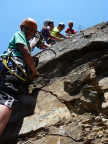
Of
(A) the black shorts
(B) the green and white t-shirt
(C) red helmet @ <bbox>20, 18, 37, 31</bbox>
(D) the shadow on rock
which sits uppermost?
(C) red helmet @ <bbox>20, 18, 37, 31</bbox>

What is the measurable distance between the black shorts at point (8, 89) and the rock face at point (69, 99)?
755 mm

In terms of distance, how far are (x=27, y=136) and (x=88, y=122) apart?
3.96ft

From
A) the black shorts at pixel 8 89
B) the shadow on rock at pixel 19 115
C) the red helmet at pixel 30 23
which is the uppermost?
the red helmet at pixel 30 23

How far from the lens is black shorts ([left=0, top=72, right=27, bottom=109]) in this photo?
3.76 metres

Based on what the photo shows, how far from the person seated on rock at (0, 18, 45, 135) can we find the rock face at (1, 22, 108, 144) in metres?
0.55

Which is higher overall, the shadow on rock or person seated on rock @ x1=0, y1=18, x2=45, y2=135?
person seated on rock @ x1=0, y1=18, x2=45, y2=135

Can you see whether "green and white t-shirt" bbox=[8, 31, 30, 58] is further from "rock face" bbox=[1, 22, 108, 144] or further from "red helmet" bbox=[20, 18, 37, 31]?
"rock face" bbox=[1, 22, 108, 144]

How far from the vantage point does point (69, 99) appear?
4.51 m

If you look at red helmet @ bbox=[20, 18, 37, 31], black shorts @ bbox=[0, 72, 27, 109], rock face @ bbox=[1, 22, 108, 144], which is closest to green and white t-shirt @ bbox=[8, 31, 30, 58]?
red helmet @ bbox=[20, 18, 37, 31]

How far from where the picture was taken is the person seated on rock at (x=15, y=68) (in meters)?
3.79

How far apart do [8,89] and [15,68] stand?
0.45m

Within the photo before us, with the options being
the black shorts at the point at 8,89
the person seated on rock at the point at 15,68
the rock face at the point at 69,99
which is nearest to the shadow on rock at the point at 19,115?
the rock face at the point at 69,99

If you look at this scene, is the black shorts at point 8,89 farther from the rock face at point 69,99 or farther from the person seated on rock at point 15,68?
the rock face at point 69,99

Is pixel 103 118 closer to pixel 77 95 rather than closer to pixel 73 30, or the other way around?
pixel 77 95
